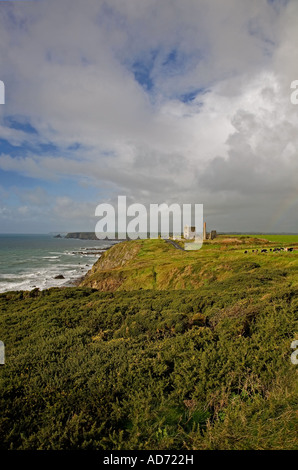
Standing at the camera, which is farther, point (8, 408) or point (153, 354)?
point (153, 354)

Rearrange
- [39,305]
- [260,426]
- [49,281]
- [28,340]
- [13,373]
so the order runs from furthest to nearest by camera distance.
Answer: [49,281], [39,305], [28,340], [13,373], [260,426]

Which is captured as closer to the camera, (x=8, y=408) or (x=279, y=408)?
(x=279, y=408)

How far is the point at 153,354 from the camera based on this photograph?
7742 mm

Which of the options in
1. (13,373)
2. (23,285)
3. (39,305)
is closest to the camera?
(13,373)

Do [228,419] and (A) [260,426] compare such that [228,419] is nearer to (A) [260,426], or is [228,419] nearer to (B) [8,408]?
(A) [260,426]

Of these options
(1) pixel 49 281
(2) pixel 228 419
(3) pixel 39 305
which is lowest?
(1) pixel 49 281

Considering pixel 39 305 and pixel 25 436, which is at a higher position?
pixel 25 436

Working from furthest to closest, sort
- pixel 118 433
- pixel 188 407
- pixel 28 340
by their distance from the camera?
pixel 28 340, pixel 188 407, pixel 118 433

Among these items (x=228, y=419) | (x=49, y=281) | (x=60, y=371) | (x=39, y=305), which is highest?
(x=228, y=419)

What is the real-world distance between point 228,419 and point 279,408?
123cm

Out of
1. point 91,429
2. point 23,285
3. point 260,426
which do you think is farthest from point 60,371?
point 23,285

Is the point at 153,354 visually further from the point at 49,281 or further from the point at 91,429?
the point at 49,281

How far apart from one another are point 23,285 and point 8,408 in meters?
51.4

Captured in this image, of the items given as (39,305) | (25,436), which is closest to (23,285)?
(39,305)
